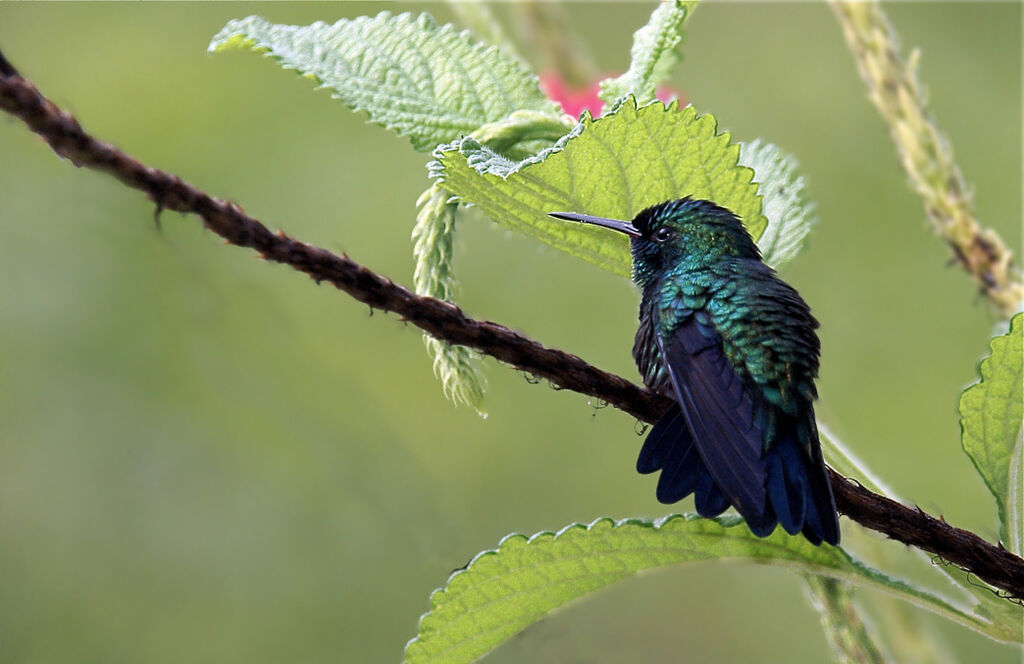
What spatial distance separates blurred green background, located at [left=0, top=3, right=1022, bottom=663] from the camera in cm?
350

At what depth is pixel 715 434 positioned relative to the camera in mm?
1153

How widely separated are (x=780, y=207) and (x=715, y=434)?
358 mm

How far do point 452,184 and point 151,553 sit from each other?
3074 mm

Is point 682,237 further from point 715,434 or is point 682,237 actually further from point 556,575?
point 556,575

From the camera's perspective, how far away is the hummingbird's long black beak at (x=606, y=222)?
1.16 m

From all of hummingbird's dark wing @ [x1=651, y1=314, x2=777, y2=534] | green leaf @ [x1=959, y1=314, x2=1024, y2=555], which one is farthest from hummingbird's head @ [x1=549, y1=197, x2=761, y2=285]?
green leaf @ [x1=959, y1=314, x2=1024, y2=555]

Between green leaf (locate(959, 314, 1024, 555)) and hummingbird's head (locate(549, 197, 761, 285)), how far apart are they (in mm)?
365

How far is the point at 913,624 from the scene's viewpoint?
4.64ft

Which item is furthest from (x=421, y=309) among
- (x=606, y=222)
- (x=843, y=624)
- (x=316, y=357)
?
(x=316, y=357)

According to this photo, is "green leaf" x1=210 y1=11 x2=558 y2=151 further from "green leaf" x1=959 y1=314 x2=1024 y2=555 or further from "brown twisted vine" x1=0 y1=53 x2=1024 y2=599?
"green leaf" x1=959 y1=314 x2=1024 y2=555

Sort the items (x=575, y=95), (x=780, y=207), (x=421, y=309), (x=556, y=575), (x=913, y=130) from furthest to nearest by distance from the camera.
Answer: (x=575, y=95), (x=913, y=130), (x=780, y=207), (x=556, y=575), (x=421, y=309)

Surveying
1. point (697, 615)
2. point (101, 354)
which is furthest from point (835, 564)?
point (101, 354)

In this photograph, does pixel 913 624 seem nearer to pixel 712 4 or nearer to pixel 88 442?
pixel 88 442

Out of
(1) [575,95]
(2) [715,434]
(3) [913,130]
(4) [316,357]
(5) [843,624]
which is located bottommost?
(5) [843,624]
